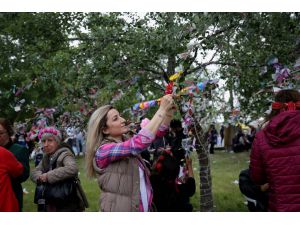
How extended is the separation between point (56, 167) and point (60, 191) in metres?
0.26

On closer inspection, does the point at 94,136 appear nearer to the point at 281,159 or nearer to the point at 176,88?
the point at 176,88

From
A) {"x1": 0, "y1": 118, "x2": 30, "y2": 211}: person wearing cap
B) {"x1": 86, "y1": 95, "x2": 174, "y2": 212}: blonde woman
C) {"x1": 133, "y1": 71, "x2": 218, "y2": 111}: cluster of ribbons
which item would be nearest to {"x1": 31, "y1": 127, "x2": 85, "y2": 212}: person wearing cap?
{"x1": 0, "y1": 118, "x2": 30, "y2": 211}: person wearing cap

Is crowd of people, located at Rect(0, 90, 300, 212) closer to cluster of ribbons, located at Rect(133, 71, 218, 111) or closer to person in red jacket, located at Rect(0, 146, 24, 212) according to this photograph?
person in red jacket, located at Rect(0, 146, 24, 212)

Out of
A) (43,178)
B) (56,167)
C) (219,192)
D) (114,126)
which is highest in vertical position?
(114,126)

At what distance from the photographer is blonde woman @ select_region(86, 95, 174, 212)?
2426mm

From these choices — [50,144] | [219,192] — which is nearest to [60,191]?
[50,144]

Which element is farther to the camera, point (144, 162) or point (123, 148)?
point (144, 162)

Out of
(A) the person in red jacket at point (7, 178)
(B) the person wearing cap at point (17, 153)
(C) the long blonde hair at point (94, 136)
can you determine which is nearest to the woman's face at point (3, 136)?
(B) the person wearing cap at point (17, 153)

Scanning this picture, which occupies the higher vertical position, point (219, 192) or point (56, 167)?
point (56, 167)

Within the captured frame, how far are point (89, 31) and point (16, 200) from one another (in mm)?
2789

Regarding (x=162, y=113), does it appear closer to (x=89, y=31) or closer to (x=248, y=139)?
(x=89, y=31)

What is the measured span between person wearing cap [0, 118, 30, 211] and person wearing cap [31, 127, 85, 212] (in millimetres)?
276

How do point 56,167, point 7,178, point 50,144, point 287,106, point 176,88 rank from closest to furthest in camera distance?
point 287,106, point 176,88, point 7,178, point 56,167, point 50,144

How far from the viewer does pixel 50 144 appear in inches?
165
